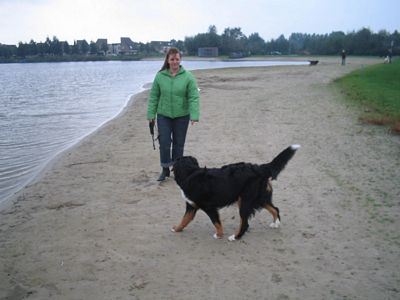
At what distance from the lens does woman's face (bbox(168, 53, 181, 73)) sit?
5590 millimetres

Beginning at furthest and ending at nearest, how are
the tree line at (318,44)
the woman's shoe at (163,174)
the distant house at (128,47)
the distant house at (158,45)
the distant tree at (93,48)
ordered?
the distant house at (128,47) < the distant house at (158,45) < the distant tree at (93,48) < the tree line at (318,44) < the woman's shoe at (163,174)

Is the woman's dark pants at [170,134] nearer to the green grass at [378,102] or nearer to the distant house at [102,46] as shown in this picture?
the green grass at [378,102]

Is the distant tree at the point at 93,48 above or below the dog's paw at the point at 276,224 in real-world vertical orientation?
above

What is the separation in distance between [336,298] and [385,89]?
16.1 metres

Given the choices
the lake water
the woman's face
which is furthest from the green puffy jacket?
the lake water

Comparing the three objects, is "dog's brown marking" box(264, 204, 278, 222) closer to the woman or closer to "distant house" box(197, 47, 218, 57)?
the woman

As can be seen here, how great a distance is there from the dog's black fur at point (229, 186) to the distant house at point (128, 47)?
163456mm

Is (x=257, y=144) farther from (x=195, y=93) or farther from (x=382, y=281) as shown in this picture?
(x=382, y=281)

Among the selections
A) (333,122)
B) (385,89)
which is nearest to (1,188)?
(333,122)

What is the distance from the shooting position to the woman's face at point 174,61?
559 centimetres

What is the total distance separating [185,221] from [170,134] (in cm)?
212

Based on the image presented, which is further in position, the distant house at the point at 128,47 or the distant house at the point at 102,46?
the distant house at the point at 128,47

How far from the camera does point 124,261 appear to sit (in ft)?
12.8

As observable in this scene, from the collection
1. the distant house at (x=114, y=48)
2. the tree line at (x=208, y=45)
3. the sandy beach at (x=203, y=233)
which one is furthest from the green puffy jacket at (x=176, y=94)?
the distant house at (x=114, y=48)
